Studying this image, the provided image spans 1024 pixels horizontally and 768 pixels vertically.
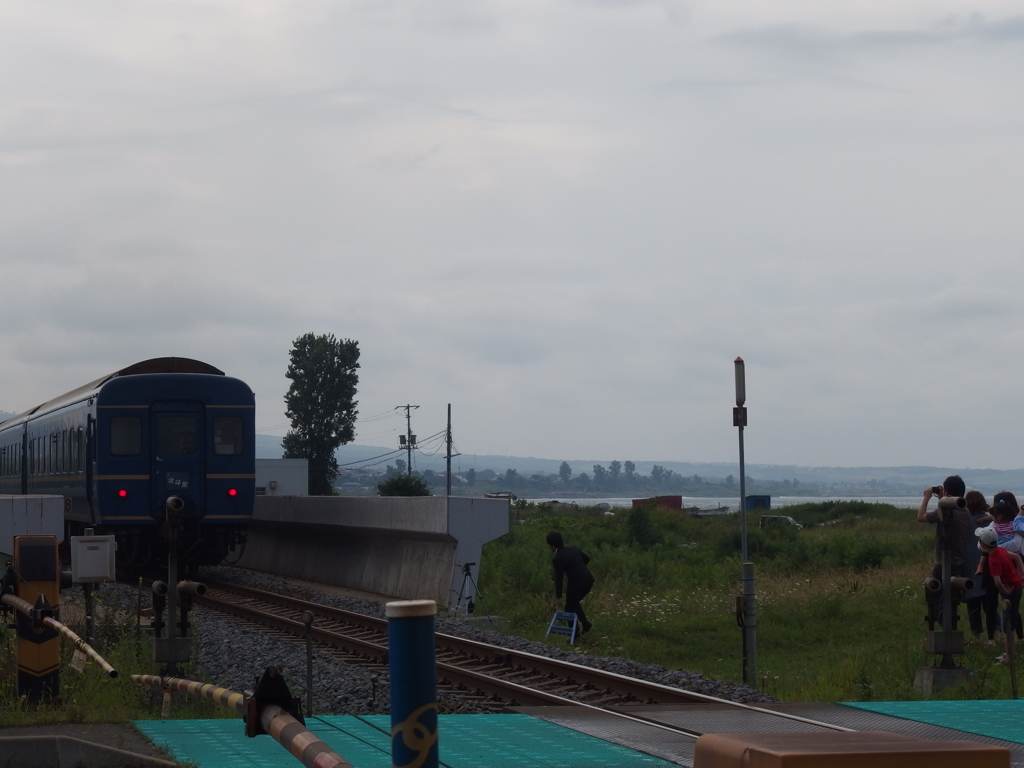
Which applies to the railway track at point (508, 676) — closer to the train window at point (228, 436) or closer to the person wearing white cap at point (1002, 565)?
the person wearing white cap at point (1002, 565)

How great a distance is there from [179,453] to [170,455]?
0.15 m

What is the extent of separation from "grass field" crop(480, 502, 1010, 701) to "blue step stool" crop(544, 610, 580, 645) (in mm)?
240

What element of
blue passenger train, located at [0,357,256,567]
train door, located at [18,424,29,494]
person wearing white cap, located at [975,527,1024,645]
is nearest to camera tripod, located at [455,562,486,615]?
blue passenger train, located at [0,357,256,567]

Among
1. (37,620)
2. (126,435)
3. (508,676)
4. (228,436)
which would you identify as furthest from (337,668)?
(126,435)

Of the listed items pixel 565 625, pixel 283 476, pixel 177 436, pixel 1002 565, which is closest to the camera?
pixel 1002 565

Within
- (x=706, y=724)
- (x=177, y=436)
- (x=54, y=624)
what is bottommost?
(x=706, y=724)

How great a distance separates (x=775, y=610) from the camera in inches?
705

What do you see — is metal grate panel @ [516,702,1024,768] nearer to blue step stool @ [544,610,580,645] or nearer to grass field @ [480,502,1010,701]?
grass field @ [480,502,1010,701]

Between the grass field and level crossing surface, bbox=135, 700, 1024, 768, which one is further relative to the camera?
the grass field

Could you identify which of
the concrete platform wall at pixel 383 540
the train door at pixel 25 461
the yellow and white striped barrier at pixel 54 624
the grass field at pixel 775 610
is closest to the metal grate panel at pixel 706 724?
the grass field at pixel 775 610

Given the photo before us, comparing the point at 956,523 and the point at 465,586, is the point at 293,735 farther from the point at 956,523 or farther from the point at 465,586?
the point at 465,586

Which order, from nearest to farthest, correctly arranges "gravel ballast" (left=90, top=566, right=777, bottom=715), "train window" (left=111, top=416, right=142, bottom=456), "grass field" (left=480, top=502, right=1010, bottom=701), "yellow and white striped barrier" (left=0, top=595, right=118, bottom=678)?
"yellow and white striped barrier" (left=0, top=595, right=118, bottom=678)
"gravel ballast" (left=90, top=566, right=777, bottom=715)
"grass field" (left=480, top=502, right=1010, bottom=701)
"train window" (left=111, top=416, right=142, bottom=456)

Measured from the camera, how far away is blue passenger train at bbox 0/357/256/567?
20.5 meters

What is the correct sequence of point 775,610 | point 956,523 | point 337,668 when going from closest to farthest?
point 337,668 < point 956,523 < point 775,610
